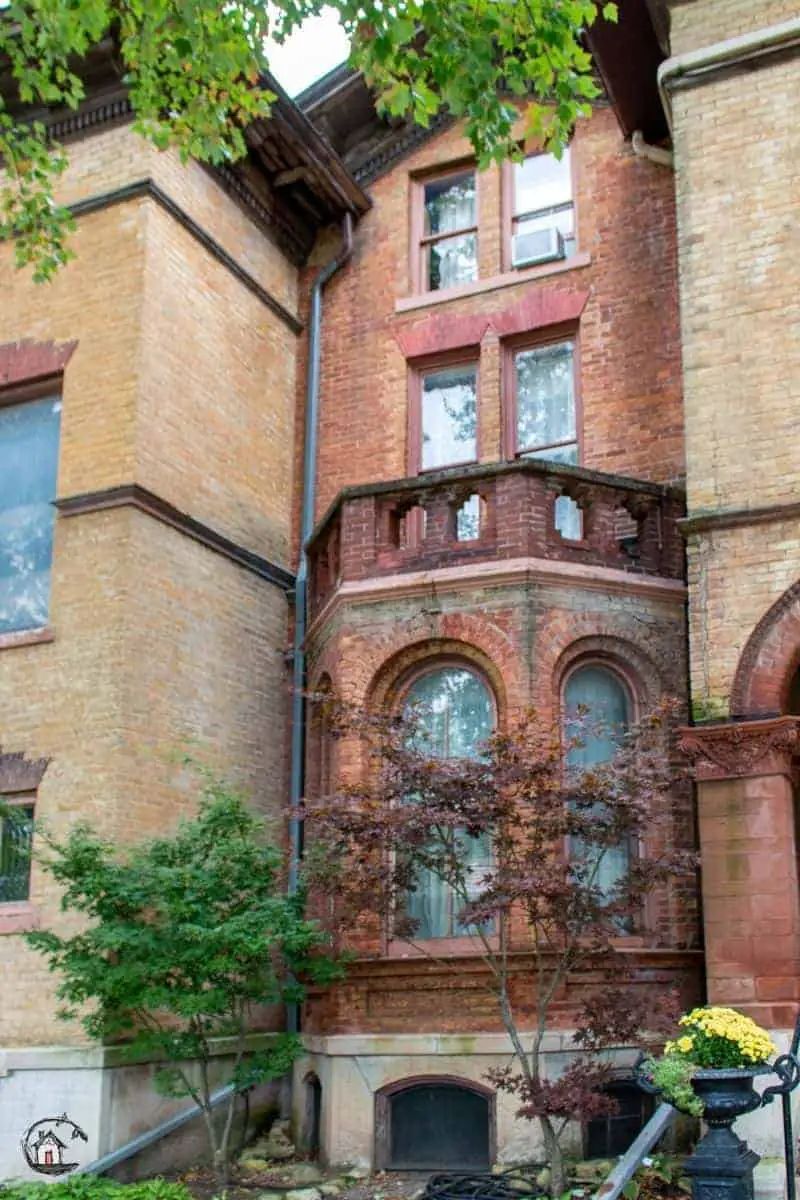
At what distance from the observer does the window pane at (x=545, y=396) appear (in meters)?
15.1

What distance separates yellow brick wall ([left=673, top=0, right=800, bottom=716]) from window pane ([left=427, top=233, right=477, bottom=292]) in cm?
378

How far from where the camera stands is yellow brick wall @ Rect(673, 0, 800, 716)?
1140 centimetres

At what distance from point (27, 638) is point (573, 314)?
6612mm

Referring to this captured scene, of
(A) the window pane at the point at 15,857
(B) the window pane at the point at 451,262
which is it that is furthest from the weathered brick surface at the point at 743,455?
(A) the window pane at the point at 15,857

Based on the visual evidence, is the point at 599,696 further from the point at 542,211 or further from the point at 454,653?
the point at 542,211

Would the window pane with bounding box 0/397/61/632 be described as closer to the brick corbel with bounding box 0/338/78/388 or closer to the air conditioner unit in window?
the brick corbel with bounding box 0/338/78/388

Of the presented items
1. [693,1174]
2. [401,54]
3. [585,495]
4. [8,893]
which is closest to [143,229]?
[401,54]

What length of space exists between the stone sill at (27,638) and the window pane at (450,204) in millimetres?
6827

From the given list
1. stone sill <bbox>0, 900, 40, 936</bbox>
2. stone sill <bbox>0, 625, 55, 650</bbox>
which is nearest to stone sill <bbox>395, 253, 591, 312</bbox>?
stone sill <bbox>0, 625, 55, 650</bbox>

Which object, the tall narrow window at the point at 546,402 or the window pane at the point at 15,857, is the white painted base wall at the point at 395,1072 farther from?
the tall narrow window at the point at 546,402

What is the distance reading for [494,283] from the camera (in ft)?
51.3

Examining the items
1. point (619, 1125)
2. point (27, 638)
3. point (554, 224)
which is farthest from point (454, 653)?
point (554, 224)

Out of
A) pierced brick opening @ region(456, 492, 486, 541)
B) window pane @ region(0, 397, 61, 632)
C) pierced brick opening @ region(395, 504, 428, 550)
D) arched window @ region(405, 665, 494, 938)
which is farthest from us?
pierced brick opening @ region(395, 504, 428, 550)

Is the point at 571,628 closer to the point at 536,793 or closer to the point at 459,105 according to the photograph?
Answer: the point at 536,793
